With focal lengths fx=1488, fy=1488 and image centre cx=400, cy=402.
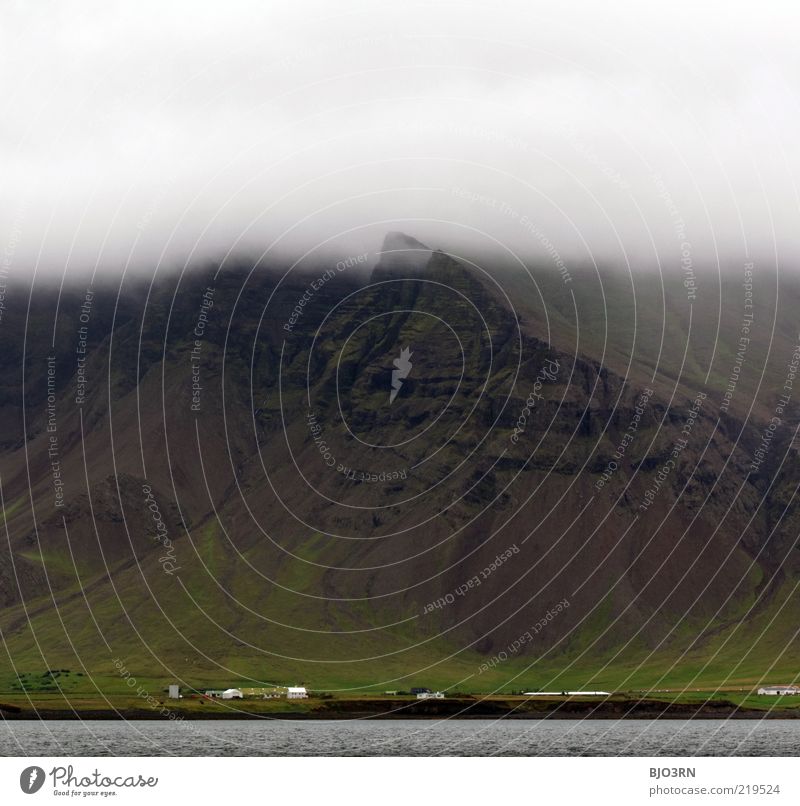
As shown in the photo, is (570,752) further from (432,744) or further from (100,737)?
(100,737)

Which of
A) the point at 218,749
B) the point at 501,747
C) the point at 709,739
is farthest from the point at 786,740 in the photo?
the point at 218,749

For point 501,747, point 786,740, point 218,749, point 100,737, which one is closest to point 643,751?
point 501,747

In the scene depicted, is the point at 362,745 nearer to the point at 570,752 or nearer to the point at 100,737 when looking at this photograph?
the point at 570,752

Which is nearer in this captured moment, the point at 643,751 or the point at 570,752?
the point at 570,752
